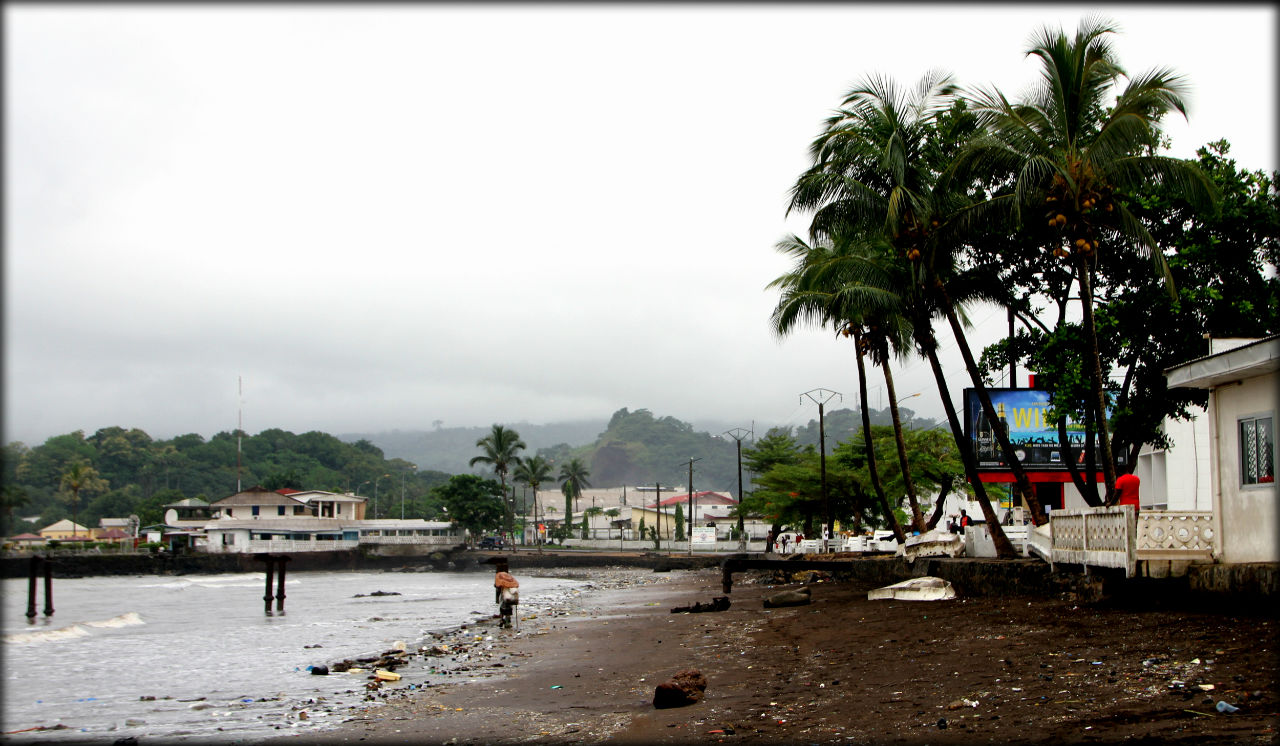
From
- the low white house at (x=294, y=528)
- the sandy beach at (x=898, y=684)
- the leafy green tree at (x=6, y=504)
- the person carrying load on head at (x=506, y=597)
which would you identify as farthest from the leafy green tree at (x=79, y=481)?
the sandy beach at (x=898, y=684)

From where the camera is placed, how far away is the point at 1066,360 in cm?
2150

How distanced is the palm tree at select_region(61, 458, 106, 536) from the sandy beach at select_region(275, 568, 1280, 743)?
336 feet

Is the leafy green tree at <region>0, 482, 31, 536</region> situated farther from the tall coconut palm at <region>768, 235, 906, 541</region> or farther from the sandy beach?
the tall coconut palm at <region>768, 235, 906, 541</region>

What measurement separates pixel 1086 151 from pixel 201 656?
22414 mm

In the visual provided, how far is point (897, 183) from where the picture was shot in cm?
2336

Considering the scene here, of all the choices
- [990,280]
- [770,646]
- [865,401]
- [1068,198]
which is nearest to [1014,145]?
[1068,198]

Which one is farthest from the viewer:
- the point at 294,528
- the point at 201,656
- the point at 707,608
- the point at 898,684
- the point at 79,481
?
the point at 79,481

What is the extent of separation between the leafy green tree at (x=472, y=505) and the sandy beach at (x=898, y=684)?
3313 inches

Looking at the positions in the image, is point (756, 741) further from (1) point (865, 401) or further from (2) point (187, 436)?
→ (2) point (187, 436)

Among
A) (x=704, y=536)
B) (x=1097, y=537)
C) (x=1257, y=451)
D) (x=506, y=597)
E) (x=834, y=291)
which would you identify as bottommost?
(x=704, y=536)

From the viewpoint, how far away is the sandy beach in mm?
8156

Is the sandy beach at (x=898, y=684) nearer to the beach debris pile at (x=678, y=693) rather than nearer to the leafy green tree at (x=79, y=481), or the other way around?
the beach debris pile at (x=678, y=693)

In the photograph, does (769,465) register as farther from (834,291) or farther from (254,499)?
(254,499)

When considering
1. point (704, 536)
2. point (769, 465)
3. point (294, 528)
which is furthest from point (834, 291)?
point (294, 528)
